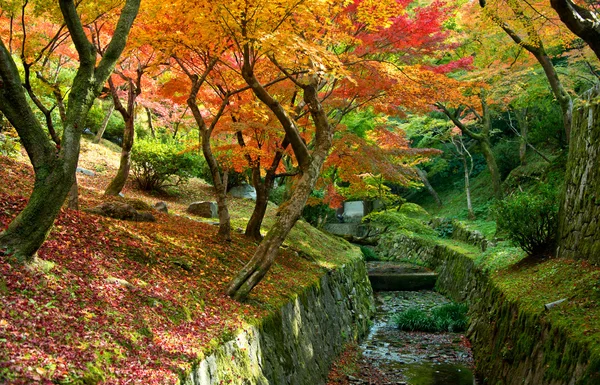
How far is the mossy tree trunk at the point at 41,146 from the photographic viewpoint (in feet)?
13.7

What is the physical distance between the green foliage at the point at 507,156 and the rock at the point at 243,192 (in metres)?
13.4

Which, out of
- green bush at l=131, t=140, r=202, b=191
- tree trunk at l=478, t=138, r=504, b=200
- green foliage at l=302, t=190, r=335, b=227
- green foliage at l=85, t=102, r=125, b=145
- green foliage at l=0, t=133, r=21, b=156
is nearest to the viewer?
green foliage at l=0, t=133, r=21, b=156

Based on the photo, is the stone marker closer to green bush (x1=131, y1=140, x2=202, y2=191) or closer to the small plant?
green bush (x1=131, y1=140, x2=202, y2=191)

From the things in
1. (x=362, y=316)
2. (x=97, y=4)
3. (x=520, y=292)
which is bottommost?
(x=362, y=316)

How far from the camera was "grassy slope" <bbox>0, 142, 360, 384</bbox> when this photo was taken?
130 inches

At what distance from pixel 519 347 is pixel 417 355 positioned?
407cm

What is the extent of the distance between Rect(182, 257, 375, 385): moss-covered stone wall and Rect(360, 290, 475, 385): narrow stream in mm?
597

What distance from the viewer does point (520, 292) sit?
7438 millimetres

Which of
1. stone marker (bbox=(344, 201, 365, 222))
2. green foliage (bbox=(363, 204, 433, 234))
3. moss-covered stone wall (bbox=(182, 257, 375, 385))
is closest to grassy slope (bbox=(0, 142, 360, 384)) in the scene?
moss-covered stone wall (bbox=(182, 257, 375, 385))

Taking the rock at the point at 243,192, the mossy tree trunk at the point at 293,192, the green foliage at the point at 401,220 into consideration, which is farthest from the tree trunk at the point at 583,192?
the green foliage at the point at 401,220

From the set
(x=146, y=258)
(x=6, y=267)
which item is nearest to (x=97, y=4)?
(x=146, y=258)

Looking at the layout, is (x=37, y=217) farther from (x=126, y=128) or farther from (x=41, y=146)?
(x=126, y=128)

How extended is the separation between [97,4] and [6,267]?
4.76 m

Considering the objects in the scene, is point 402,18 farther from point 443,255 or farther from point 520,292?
point 443,255
